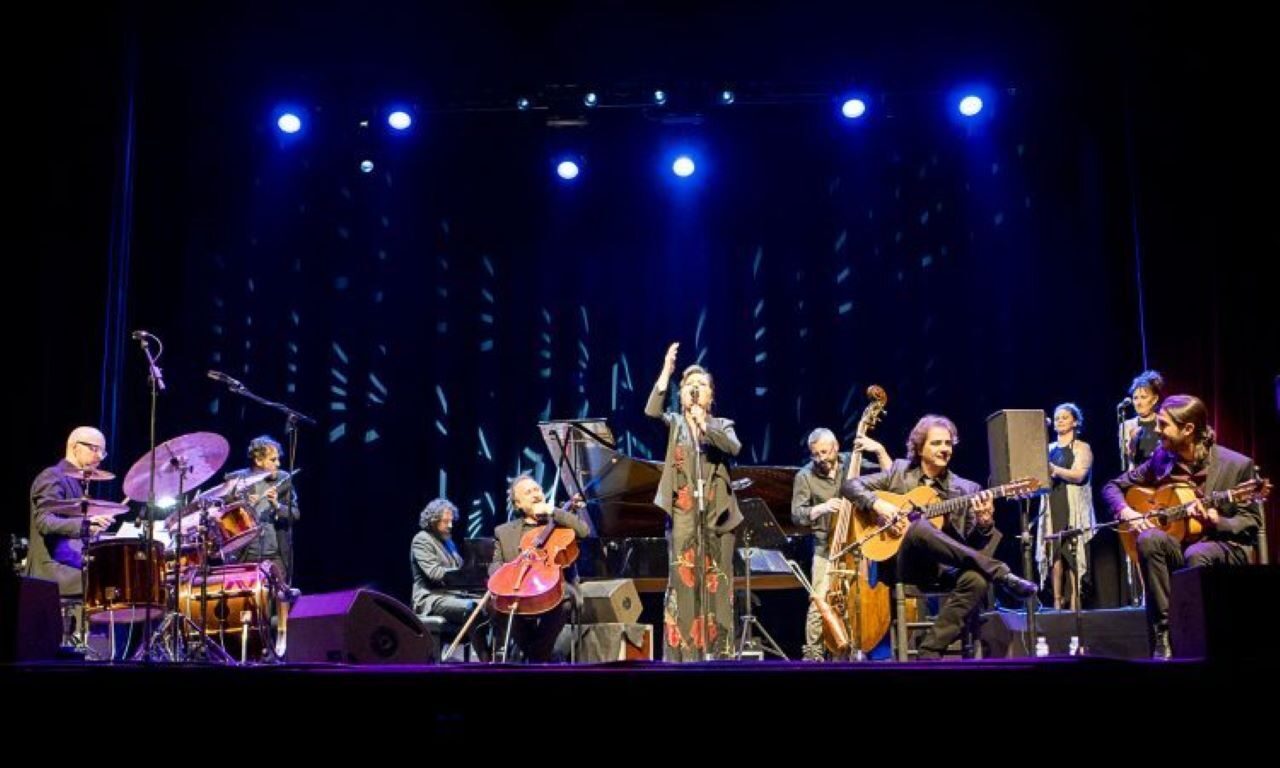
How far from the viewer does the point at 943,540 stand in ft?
22.5

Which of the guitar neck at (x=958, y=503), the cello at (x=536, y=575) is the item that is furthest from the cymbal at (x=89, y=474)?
the guitar neck at (x=958, y=503)

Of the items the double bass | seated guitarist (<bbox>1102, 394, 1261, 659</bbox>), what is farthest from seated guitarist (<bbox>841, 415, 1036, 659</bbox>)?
seated guitarist (<bbox>1102, 394, 1261, 659</bbox>)

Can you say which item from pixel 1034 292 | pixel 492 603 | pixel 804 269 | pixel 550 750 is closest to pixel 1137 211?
pixel 1034 292

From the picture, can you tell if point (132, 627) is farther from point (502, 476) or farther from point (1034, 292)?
point (1034, 292)

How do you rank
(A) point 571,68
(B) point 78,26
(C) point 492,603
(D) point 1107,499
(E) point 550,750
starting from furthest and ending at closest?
(A) point 571,68 < (B) point 78,26 < (C) point 492,603 < (D) point 1107,499 < (E) point 550,750

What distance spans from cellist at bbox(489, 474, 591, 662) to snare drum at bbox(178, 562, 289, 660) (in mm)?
1540

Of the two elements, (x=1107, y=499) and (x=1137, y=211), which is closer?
(x=1107, y=499)

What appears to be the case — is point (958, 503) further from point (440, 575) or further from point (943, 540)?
point (440, 575)

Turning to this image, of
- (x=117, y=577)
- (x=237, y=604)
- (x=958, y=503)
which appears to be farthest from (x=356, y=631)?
(x=958, y=503)

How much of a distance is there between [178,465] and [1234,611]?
20.1 ft

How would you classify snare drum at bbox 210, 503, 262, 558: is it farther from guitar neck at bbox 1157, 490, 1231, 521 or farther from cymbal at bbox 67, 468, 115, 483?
guitar neck at bbox 1157, 490, 1231, 521

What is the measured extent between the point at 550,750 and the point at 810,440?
6590 millimetres

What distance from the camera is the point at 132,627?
9.07 meters

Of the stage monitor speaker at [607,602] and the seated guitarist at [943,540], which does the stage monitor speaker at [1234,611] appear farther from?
the stage monitor speaker at [607,602]
